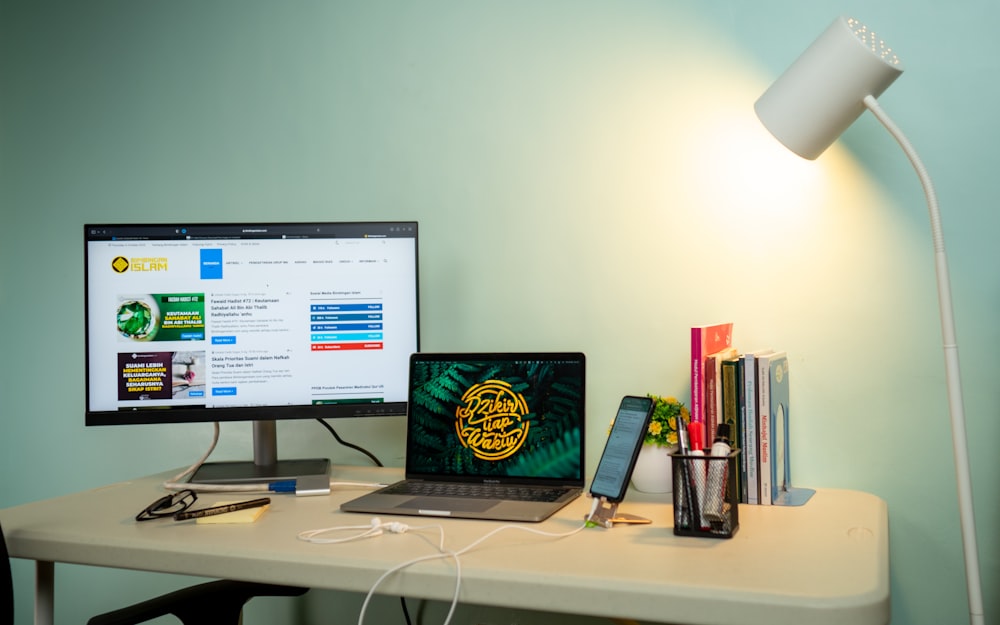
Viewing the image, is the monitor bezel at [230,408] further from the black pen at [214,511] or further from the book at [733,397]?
the book at [733,397]

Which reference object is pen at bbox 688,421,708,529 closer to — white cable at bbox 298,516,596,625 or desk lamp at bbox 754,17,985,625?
white cable at bbox 298,516,596,625

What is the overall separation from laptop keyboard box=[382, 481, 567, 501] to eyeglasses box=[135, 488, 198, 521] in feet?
1.09

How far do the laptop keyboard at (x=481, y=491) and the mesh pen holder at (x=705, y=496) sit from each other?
0.27 m

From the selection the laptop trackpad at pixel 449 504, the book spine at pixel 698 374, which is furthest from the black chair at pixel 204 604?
the book spine at pixel 698 374

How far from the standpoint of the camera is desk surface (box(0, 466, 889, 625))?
969mm

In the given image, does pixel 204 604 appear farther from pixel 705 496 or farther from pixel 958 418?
pixel 958 418

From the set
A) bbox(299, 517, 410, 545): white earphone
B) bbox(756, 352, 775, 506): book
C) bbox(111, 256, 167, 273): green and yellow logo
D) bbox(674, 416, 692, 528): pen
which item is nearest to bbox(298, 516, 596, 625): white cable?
bbox(299, 517, 410, 545): white earphone

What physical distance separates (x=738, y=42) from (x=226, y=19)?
3.94 feet

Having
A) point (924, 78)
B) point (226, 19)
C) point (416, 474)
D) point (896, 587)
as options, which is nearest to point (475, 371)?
point (416, 474)

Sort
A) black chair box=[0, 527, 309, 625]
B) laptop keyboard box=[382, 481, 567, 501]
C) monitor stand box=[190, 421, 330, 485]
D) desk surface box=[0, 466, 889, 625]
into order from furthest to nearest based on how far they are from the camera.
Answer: monitor stand box=[190, 421, 330, 485] < laptop keyboard box=[382, 481, 567, 501] < black chair box=[0, 527, 309, 625] < desk surface box=[0, 466, 889, 625]

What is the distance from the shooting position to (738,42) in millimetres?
1674

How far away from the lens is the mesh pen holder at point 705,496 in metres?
1.19

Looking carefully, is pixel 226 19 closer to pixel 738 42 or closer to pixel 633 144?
pixel 633 144

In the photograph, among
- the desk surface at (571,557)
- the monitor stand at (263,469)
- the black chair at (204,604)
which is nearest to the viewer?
the desk surface at (571,557)
